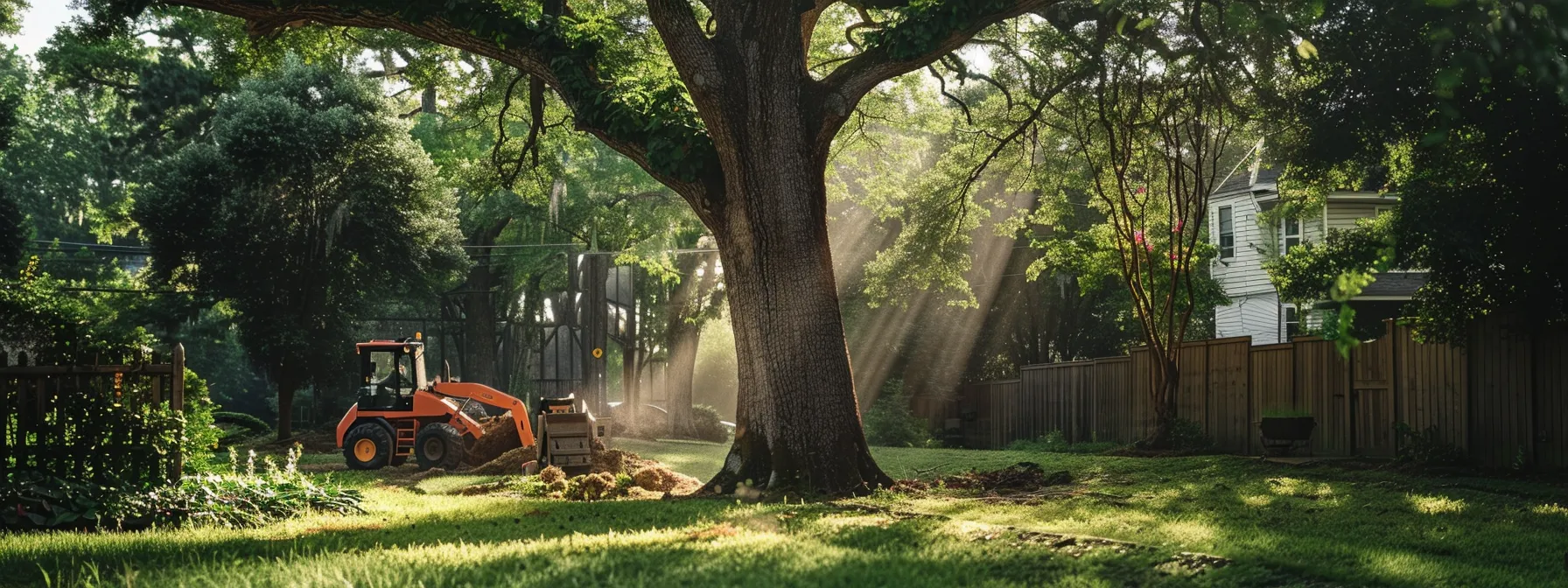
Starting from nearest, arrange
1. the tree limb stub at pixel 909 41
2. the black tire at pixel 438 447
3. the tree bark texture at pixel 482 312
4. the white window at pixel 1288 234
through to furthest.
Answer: the tree limb stub at pixel 909 41, the black tire at pixel 438 447, the white window at pixel 1288 234, the tree bark texture at pixel 482 312

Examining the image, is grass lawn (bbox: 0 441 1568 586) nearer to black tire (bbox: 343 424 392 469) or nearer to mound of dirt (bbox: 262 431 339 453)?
black tire (bbox: 343 424 392 469)

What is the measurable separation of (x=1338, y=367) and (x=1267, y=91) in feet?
12.7

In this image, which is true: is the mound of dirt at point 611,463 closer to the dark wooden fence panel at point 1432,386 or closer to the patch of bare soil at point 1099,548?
the dark wooden fence panel at point 1432,386

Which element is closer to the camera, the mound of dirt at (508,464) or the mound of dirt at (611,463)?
the mound of dirt at (611,463)

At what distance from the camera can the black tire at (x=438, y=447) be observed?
20281 millimetres

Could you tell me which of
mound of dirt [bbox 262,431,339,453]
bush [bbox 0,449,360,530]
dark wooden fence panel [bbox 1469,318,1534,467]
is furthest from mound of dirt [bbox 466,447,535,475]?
dark wooden fence panel [bbox 1469,318,1534,467]

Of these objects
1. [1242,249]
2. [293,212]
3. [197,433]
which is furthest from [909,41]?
[1242,249]

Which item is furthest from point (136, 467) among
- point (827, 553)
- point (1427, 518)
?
point (1427, 518)

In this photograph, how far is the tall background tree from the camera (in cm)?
3012

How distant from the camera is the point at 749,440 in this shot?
41.2 feet

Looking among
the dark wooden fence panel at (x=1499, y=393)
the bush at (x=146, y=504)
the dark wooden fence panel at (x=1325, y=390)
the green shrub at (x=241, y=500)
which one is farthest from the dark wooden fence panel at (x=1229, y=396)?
the bush at (x=146, y=504)

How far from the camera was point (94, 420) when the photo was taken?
1003 centimetres

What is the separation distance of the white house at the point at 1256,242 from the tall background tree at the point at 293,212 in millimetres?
21301

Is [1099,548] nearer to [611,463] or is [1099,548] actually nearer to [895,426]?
[611,463]
